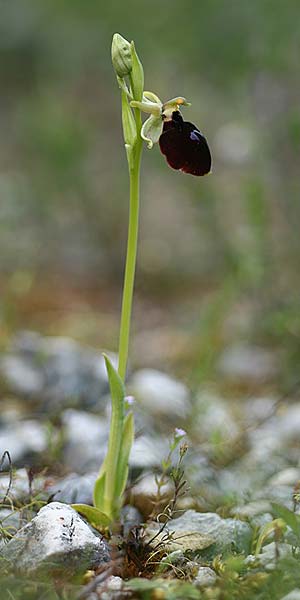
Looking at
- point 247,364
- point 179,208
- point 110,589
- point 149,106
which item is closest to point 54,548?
point 110,589

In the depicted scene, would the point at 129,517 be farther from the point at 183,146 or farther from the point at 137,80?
the point at 137,80

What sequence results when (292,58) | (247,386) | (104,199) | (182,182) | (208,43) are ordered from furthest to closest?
(104,199), (208,43), (182,182), (292,58), (247,386)

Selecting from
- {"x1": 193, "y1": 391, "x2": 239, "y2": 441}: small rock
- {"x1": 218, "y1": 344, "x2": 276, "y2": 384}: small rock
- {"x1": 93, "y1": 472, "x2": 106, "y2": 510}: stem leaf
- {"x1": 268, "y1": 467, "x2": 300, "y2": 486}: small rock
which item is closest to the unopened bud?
{"x1": 93, "y1": 472, "x2": 106, "y2": 510}: stem leaf

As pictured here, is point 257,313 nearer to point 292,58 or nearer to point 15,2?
point 292,58

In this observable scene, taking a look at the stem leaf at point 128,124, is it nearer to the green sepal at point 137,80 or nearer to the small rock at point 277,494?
the green sepal at point 137,80

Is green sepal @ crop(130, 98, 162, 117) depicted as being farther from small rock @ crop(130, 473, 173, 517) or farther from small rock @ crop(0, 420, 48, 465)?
small rock @ crop(0, 420, 48, 465)

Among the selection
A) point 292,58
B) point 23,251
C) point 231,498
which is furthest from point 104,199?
point 231,498
